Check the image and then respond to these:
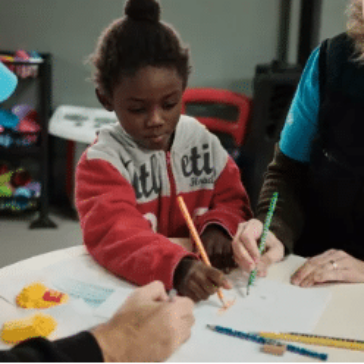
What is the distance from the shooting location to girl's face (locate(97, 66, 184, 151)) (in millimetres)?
1064

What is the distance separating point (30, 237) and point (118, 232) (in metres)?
2.17

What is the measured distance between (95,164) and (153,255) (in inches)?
9.1

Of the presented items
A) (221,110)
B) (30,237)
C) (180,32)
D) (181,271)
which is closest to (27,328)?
(181,271)

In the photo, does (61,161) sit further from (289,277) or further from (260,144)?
(289,277)

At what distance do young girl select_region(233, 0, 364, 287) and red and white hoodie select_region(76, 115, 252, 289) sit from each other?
0.10 metres

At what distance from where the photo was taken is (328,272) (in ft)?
3.25

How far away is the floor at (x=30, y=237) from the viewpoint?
284 cm

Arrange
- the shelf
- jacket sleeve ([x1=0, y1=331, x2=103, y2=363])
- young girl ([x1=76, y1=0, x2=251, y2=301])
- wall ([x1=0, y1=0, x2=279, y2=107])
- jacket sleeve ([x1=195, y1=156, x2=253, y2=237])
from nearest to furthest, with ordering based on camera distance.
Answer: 1. jacket sleeve ([x1=0, y1=331, x2=103, y2=363])
2. young girl ([x1=76, y1=0, x2=251, y2=301])
3. jacket sleeve ([x1=195, y1=156, x2=253, y2=237])
4. the shelf
5. wall ([x1=0, y1=0, x2=279, y2=107])

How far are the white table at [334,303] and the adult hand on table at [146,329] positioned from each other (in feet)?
0.42

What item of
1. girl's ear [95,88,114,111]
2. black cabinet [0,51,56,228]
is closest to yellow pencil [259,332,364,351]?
girl's ear [95,88,114,111]

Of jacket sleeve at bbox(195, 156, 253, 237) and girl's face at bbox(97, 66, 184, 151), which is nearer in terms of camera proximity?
girl's face at bbox(97, 66, 184, 151)

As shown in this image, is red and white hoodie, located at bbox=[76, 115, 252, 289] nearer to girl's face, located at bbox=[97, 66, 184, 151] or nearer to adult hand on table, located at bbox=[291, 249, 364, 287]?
girl's face, located at bbox=[97, 66, 184, 151]

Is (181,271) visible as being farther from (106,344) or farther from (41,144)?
(41,144)

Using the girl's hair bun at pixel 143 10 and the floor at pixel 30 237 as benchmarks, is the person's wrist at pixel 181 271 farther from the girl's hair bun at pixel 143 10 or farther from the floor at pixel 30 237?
the floor at pixel 30 237
